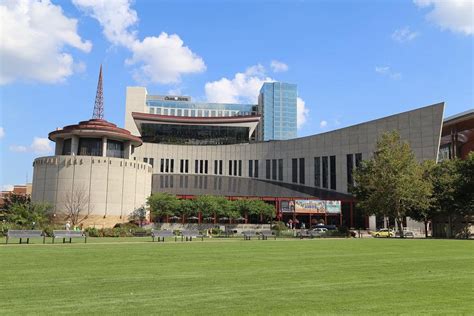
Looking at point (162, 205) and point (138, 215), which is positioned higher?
point (162, 205)

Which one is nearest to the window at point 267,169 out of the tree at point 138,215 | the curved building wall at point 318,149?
the curved building wall at point 318,149

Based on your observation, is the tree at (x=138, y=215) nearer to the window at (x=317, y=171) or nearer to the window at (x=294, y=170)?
the window at (x=294, y=170)

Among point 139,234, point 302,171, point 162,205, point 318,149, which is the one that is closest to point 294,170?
point 302,171

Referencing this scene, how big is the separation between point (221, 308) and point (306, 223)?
69630 mm

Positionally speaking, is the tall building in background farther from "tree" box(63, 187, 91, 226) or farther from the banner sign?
"tree" box(63, 187, 91, 226)

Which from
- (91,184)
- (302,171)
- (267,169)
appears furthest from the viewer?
(267,169)

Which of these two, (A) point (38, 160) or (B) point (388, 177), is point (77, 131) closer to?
(A) point (38, 160)

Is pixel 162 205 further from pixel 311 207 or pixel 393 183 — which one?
pixel 393 183

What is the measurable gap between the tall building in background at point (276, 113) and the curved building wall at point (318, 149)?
85726 millimetres

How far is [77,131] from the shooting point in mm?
67250

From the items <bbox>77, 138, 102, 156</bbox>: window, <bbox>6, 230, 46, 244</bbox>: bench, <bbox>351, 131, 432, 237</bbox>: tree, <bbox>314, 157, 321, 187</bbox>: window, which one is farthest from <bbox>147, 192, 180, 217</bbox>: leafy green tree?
<bbox>314, 157, 321, 187</bbox>: window

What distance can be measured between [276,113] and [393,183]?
145232 millimetres

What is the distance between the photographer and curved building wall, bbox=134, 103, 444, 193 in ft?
234

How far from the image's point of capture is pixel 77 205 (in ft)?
205
